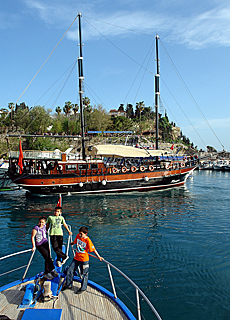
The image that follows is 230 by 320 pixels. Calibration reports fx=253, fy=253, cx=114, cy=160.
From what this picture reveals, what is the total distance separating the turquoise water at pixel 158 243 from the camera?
8430mm

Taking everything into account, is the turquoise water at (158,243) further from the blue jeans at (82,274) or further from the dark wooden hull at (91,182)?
the blue jeans at (82,274)

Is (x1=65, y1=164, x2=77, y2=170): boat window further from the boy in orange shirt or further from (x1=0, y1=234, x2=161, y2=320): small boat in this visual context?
the boy in orange shirt

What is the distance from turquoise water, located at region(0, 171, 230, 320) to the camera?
27.7ft

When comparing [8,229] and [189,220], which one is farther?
[189,220]

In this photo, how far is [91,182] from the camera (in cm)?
2823

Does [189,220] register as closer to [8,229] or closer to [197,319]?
[197,319]

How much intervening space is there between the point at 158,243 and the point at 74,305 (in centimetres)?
819

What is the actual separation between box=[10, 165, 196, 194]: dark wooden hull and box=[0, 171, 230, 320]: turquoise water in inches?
77.2

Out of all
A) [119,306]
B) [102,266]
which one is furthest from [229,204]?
[119,306]

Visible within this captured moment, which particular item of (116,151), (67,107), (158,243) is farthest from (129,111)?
(158,243)

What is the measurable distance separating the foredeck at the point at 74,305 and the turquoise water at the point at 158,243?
2.45 metres

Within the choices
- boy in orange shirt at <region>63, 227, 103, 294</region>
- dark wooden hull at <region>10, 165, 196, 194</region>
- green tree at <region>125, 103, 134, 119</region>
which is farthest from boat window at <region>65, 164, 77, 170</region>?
green tree at <region>125, 103, 134, 119</region>

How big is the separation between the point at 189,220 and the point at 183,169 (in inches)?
655

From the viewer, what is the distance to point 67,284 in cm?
641
